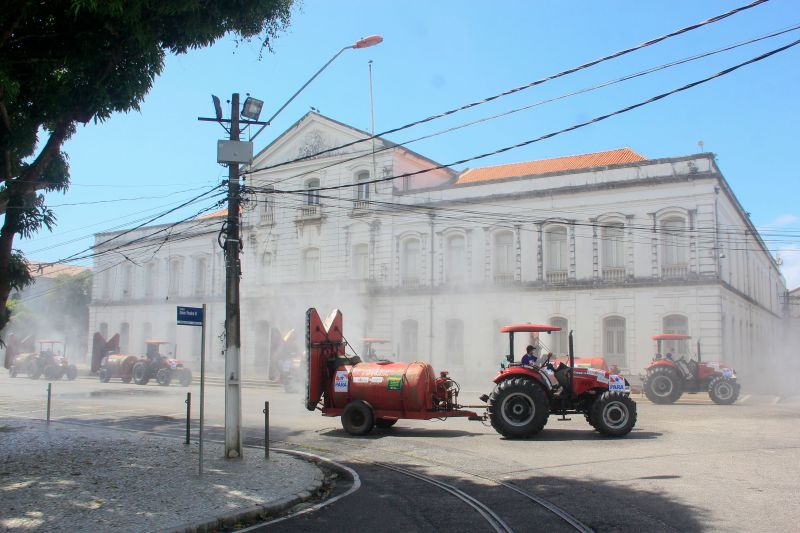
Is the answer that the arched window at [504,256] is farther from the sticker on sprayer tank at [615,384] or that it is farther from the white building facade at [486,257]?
the sticker on sprayer tank at [615,384]

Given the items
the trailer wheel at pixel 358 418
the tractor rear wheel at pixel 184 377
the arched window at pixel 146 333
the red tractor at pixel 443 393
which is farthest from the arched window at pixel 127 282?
the trailer wheel at pixel 358 418

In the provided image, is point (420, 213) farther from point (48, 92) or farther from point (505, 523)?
point (505, 523)

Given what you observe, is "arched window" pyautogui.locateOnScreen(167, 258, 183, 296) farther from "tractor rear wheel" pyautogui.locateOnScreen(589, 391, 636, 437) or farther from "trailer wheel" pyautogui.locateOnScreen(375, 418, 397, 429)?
"tractor rear wheel" pyautogui.locateOnScreen(589, 391, 636, 437)

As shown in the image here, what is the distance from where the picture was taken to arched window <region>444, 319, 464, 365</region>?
3612 centimetres

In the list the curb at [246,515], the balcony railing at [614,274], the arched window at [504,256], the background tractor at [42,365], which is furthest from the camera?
the background tractor at [42,365]

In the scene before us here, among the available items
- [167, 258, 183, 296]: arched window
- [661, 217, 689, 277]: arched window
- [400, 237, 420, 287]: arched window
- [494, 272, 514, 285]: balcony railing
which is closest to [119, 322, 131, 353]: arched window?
[167, 258, 183, 296]: arched window

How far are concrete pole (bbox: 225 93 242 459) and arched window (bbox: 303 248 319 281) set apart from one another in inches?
1169

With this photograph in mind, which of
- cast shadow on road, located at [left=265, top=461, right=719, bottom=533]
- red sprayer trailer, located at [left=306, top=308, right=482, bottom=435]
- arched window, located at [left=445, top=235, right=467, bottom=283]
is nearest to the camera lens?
cast shadow on road, located at [left=265, top=461, right=719, bottom=533]

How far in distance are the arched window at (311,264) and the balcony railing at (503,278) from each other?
12332 millimetres

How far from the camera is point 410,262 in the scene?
3828 centimetres

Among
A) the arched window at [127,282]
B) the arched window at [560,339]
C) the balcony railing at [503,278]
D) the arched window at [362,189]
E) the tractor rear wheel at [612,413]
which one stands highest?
the arched window at [362,189]

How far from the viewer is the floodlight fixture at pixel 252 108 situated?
41.8ft

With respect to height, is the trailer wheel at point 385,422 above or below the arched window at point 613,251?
below

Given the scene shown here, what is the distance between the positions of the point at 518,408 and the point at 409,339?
24.3 m
